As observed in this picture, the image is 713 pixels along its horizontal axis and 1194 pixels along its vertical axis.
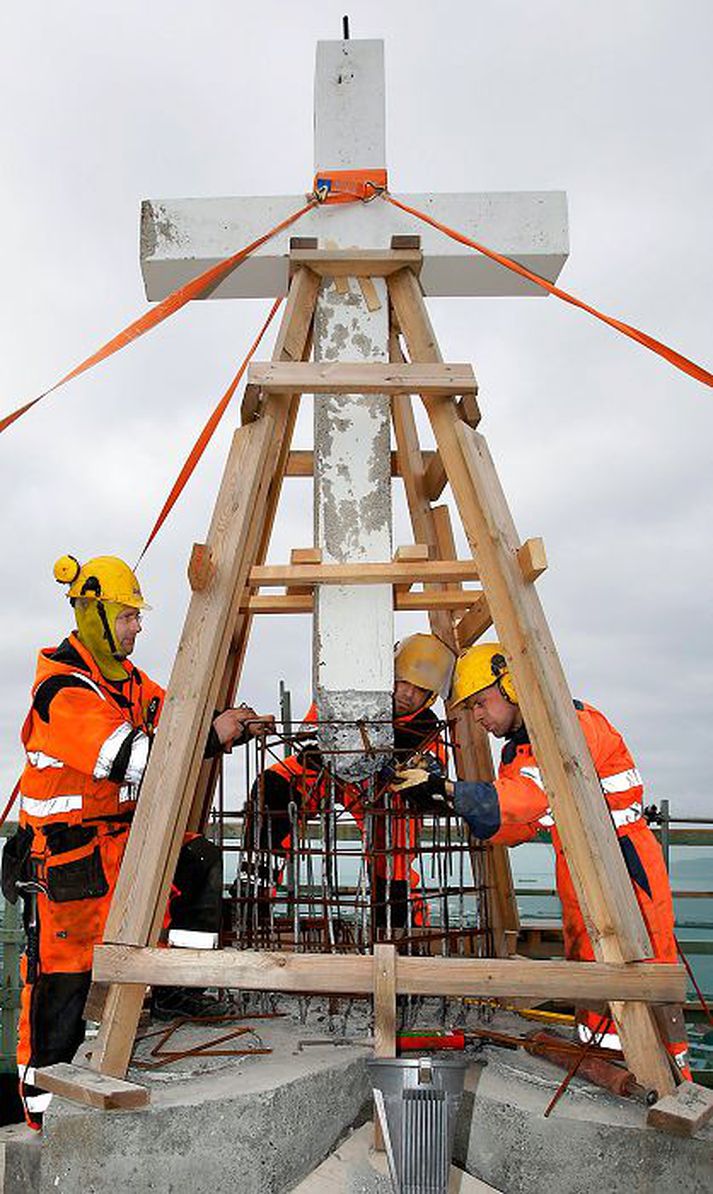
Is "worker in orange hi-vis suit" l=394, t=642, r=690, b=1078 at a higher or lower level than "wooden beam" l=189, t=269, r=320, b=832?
lower

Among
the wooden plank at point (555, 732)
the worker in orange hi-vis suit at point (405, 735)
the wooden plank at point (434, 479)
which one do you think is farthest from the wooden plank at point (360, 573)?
the wooden plank at point (434, 479)

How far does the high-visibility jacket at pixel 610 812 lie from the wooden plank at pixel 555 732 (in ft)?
0.69

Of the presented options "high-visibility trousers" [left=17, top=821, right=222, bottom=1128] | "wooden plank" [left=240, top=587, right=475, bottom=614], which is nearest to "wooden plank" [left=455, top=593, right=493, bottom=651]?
"wooden plank" [left=240, top=587, right=475, bottom=614]

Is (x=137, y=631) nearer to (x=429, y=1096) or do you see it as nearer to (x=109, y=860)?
(x=109, y=860)

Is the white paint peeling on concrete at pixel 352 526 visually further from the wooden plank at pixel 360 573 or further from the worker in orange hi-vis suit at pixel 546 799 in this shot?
the worker in orange hi-vis suit at pixel 546 799

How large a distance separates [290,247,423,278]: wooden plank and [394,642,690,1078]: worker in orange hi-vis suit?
1.93m

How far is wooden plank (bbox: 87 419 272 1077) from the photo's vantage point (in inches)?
Answer: 167

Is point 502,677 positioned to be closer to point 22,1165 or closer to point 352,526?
point 352,526

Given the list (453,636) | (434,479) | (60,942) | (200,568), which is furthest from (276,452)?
(60,942)

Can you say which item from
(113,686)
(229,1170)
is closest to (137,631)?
(113,686)

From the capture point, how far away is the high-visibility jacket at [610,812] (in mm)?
4836

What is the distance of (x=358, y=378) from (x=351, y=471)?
0.62m

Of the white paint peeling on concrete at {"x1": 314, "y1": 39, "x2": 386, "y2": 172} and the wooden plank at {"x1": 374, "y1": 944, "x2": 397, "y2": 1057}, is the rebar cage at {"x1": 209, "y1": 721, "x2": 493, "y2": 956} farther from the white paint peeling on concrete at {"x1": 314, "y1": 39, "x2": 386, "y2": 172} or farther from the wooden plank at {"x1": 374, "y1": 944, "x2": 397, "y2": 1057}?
the white paint peeling on concrete at {"x1": 314, "y1": 39, "x2": 386, "y2": 172}

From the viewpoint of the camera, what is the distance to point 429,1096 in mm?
3381
